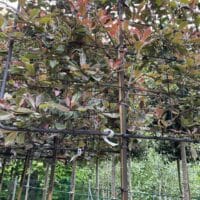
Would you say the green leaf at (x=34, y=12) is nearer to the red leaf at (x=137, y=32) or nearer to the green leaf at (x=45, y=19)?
the green leaf at (x=45, y=19)

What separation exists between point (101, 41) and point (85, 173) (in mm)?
8646

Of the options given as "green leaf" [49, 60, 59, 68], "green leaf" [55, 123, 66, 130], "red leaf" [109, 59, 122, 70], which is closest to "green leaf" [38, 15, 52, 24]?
"green leaf" [49, 60, 59, 68]

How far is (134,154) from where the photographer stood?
3.90 meters

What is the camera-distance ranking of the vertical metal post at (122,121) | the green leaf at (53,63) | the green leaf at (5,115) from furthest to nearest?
the green leaf at (53,63) < the vertical metal post at (122,121) < the green leaf at (5,115)

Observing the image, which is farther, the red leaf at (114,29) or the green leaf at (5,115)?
the red leaf at (114,29)

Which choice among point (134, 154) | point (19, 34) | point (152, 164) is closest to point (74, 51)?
point (19, 34)

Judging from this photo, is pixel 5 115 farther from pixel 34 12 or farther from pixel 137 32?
pixel 137 32

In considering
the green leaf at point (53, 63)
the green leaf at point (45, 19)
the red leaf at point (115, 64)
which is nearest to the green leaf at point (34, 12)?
the green leaf at point (45, 19)

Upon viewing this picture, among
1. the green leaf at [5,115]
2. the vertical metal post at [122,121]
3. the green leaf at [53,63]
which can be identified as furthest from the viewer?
the green leaf at [53,63]

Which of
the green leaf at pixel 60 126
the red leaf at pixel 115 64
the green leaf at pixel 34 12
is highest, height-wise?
the green leaf at pixel 34 12

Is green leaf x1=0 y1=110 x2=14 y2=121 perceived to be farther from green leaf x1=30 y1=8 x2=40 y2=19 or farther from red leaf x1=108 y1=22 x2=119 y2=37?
red leaf x1=108 y1=22 x2=119 y2=37

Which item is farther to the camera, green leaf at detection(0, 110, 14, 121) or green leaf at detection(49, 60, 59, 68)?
green leaf at detection(49, 60, 59, 68)

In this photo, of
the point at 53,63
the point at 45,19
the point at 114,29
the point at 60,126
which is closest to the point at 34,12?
the point at 45,19

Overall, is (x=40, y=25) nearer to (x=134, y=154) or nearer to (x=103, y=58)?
(x=103, y=58)
